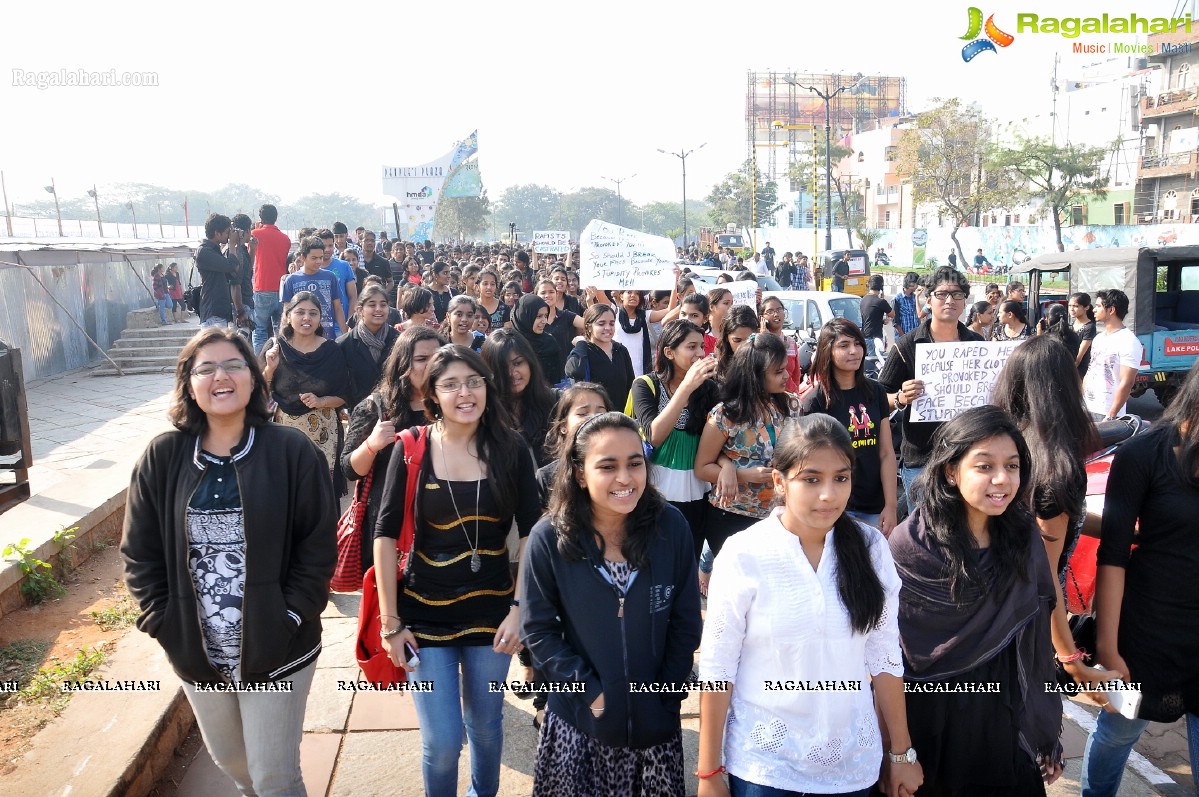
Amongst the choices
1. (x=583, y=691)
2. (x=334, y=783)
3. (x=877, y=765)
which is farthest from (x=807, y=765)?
(x=334, y=783)

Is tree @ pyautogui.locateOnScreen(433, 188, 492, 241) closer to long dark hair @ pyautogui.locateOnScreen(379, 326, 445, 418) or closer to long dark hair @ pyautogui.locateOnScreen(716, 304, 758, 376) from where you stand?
long dark hair @ pyautogui.locateOnScreen(716, 304, 758, 376)

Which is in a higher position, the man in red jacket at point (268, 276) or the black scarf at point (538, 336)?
the man in red jacket at point (268, 276)

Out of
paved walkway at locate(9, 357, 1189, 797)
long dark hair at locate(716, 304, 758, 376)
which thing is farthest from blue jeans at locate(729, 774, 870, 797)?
long dark hair at locate(716, 304, 758, 376)

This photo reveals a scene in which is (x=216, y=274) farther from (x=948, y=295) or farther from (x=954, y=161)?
(x=954, y=161)

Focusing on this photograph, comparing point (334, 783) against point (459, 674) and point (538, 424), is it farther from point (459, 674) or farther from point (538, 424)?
point (538, 424)

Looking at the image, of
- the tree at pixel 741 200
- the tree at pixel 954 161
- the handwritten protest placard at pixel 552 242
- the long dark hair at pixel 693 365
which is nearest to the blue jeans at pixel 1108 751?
the long dark hair at pixel 693 365

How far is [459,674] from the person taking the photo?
3.11 meters

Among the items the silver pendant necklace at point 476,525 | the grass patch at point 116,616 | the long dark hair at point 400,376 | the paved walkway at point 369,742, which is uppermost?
the long dark hair at point 400,376

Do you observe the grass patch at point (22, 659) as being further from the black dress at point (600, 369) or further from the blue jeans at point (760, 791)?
the blue jeans at point (760, 791)

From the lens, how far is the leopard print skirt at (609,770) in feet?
8.24

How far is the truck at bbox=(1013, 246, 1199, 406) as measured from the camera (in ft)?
37.9

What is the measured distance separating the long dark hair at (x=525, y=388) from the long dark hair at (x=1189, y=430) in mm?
2727

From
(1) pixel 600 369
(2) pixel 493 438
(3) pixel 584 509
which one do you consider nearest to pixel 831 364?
(1) pixel 600 369

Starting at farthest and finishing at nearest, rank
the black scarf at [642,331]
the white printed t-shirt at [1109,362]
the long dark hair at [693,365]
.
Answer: the black scarf at [642,331]
the white printed t-shirt at [1109,362]
the long dark hair at [693,365]
